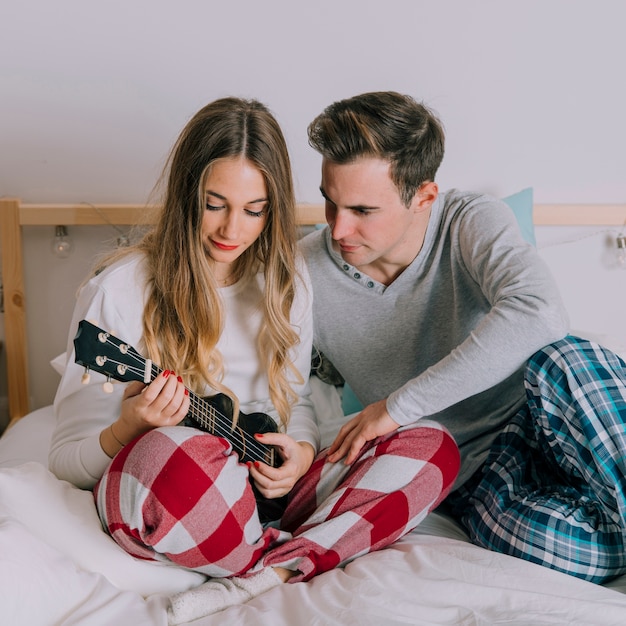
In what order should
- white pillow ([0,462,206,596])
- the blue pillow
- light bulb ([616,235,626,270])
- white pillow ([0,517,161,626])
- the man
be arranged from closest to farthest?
white pillow ([0,517,161,626]) → white pillow ([0,462,206,596]) → the man → the blue pillow → light bulb ([616,235,626,270])

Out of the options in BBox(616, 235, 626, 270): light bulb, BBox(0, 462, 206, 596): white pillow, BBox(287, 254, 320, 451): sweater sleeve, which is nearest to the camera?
BBox(0, 462, 206, 596): white pillow

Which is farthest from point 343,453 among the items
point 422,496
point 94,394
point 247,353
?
point 94,394

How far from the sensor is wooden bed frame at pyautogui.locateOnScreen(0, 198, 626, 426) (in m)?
1.84

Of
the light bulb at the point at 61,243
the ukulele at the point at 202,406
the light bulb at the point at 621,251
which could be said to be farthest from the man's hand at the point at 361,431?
the light bulb at the point at 621,251

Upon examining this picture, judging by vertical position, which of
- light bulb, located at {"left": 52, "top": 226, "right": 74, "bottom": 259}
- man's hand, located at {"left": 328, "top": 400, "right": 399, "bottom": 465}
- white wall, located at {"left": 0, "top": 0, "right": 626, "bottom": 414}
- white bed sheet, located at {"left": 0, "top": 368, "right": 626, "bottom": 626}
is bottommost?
white bed sheet, located at {"left": 0, "top": 368, "right": 626, "bottom": 626}

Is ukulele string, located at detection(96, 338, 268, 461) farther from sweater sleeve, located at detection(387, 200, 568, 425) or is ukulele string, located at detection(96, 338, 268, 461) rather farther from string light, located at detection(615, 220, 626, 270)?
string light, located at detection(615, 220, 626, 270)

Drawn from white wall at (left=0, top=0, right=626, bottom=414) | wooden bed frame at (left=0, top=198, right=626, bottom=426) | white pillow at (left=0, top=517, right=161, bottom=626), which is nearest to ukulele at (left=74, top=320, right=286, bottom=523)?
white pillow at (left=0, top=517, right=161, bottom=626)

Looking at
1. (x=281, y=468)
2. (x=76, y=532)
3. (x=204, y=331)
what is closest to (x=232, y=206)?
(x=204, y=331)

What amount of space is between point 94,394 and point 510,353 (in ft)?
2.28

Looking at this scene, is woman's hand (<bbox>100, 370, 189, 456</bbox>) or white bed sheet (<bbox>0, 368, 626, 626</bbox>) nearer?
white bed sheet (<bbox>0, 368, 626, 626</bbox>)

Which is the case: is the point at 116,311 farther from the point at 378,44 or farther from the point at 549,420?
the point at 378,44

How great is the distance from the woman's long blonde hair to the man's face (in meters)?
0.08

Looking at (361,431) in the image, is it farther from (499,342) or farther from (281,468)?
(499,342)

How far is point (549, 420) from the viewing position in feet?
A: 4.20
